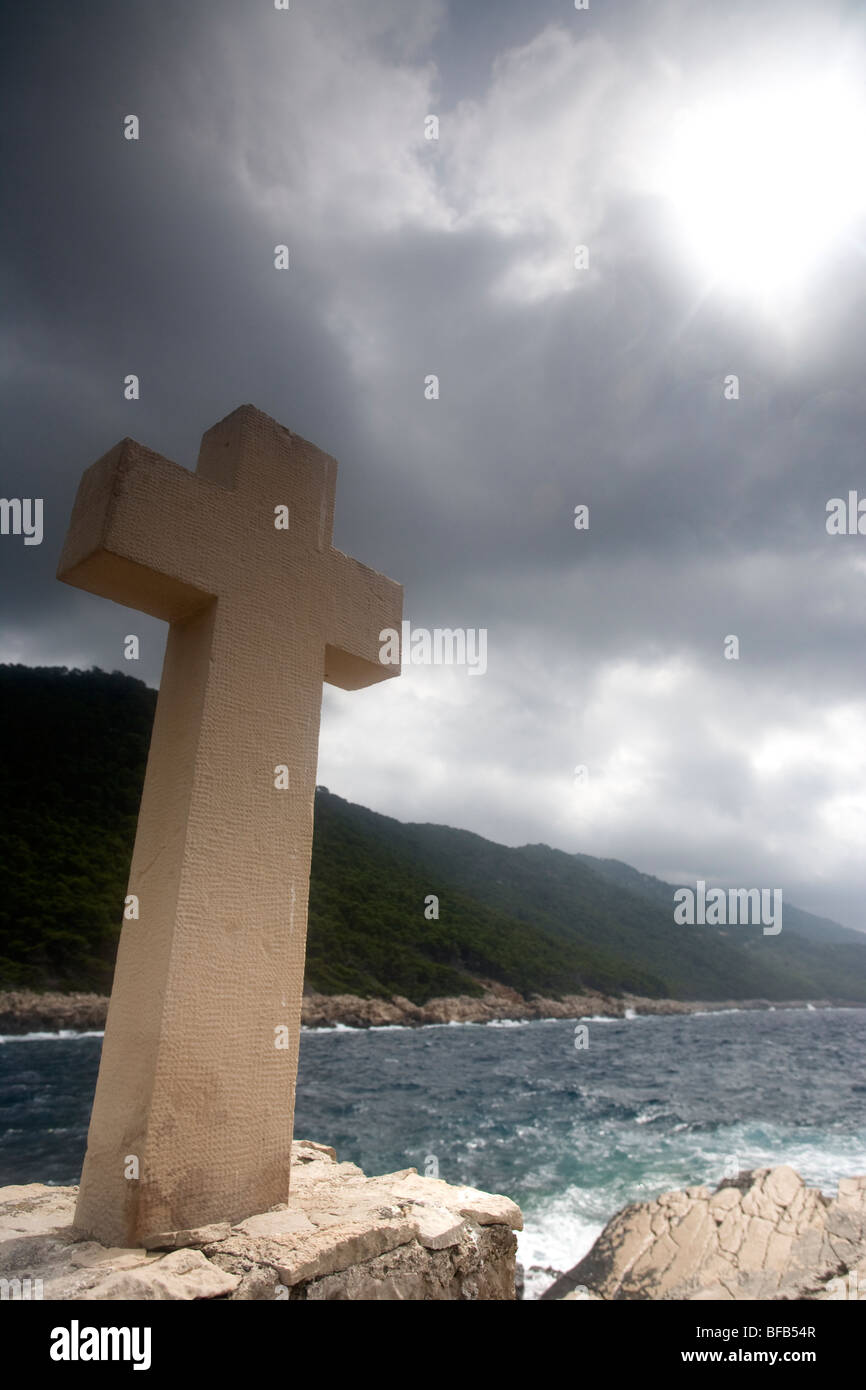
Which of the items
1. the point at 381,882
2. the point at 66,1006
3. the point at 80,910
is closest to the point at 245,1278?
the point at 66,1006

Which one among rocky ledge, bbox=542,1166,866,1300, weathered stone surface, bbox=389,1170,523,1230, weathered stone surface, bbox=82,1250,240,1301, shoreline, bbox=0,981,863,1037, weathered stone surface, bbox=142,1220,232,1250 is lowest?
shoreline, bbox=0,981,863,1037

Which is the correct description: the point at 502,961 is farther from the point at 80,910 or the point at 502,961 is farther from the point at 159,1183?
the point at 159,1183

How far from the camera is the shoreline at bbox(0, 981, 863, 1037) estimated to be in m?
32.9

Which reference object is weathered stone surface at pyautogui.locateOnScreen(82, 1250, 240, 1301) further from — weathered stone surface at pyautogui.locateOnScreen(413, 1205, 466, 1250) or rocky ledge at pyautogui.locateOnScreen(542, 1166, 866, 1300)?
rocky ledge at pyautogui.locateOnScreen(542, 1166, 866, 1300)

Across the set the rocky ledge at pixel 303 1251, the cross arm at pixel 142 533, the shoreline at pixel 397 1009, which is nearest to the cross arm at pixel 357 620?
the cross arm at pixel 142 533

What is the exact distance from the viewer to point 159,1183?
2312 millimetres

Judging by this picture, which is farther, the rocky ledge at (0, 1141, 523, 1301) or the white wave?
the white wave

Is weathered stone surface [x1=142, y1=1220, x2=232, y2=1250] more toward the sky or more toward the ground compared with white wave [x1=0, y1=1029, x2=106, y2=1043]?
more toward the sky

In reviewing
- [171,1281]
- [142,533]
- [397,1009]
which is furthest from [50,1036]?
[142,533]

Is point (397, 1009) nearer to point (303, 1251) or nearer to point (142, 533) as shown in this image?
point (303, 1251)

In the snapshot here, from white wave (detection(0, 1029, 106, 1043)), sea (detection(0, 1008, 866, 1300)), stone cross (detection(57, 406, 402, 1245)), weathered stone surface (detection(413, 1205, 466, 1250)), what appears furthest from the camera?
white wave (detection(0, 1029, 106, 1043))

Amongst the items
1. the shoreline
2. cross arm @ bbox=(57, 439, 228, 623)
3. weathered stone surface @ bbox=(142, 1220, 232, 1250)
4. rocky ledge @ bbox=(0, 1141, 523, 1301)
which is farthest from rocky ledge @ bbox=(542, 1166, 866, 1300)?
the shoreline

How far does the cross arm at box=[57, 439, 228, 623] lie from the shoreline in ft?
122
